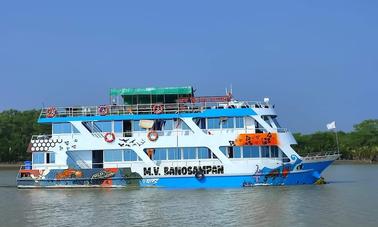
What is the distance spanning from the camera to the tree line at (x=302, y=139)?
7612 cm

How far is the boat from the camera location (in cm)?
2856

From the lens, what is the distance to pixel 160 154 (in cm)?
2933

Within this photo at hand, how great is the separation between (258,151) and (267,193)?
115 inches

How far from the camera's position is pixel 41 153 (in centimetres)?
3052

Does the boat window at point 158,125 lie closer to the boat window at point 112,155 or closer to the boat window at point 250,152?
the boat window at point 112,155

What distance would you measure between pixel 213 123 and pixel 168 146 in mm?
2591

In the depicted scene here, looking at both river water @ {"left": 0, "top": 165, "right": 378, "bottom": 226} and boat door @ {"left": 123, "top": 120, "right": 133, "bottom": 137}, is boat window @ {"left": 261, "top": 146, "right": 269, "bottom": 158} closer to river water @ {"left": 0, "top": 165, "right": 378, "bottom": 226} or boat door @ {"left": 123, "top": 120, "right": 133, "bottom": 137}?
river water @ {"left": 0, "top": 165, "right": 378, "bottom": 226}

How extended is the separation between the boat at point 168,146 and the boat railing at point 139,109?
5 cm

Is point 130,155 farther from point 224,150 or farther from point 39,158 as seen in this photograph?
point 39,158

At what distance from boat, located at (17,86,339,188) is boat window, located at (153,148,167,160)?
51 mm

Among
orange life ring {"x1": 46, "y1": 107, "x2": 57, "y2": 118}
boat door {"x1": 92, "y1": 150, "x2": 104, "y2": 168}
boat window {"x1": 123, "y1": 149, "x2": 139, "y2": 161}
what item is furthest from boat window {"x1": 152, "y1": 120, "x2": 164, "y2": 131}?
orange life ring {"x1": 46, "y1": 107, "x2": 57, "y2": 118}

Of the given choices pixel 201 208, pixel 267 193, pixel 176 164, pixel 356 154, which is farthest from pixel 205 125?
pixel 356 154

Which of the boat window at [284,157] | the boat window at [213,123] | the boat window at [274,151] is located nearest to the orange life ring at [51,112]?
the boat window at [213,123]

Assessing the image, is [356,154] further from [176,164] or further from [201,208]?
[201,208]
